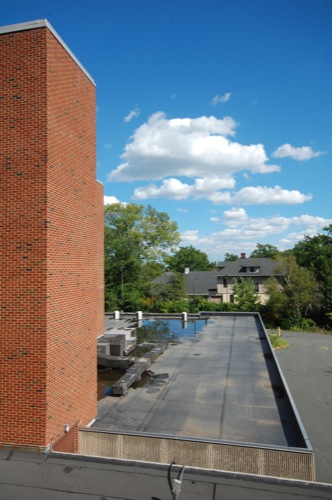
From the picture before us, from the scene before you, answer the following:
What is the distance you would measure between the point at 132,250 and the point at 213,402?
36.1 meters

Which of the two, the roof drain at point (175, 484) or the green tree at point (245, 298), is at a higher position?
the green tree at point (245, 298)

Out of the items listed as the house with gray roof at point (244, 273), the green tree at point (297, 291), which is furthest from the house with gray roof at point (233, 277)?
the green tree at point (297, 291)

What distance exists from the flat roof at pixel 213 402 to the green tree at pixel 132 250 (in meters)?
27.8

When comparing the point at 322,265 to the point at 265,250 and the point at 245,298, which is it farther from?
the point at 265,250

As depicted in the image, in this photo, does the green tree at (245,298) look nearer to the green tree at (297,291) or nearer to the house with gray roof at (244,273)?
the green tree at (297,291)

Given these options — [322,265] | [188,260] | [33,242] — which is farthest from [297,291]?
[188,260]

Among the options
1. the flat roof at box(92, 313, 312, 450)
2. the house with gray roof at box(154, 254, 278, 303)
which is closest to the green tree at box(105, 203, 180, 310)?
the house with gray roof at box(154, 254, 278, 303)

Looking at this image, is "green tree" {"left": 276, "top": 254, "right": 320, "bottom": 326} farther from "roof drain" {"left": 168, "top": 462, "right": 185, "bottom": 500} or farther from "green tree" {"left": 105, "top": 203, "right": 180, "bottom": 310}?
"roof drain" {"left": 168, "top": 462, "right": 185, "bottom": 500}

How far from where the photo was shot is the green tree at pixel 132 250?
158 ft

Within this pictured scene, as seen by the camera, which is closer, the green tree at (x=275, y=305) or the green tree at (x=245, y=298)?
the green tree at (x=275, y=305)

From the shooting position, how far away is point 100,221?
23.0 metres

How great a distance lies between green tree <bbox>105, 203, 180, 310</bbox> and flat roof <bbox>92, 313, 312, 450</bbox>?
27801 millimetres

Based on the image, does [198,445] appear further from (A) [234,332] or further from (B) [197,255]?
(B) [197,255]

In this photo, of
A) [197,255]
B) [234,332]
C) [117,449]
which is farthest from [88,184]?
[197,255]
